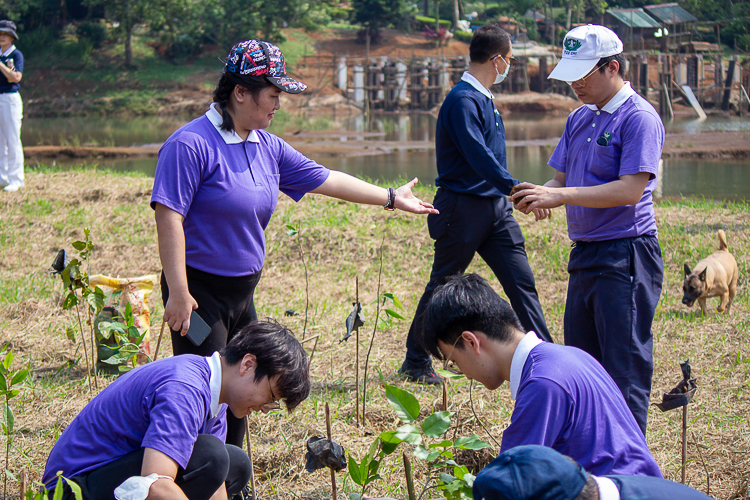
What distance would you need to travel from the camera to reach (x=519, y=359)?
Result: 5.96 feet

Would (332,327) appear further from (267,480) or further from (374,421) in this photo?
(267,480)

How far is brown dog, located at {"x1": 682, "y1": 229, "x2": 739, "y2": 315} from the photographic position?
4.73 metres

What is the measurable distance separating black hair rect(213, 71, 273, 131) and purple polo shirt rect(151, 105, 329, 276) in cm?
3

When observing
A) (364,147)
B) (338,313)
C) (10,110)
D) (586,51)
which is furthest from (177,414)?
(364,147)

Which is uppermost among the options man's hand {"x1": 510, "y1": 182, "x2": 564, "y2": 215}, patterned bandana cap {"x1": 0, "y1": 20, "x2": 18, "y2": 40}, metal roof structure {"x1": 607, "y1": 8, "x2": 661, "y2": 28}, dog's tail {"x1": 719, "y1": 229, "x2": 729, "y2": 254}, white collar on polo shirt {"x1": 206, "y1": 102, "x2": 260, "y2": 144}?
metal roof structure {"x1": 607, "y1": 8, "x2": 661, "y2": 28}

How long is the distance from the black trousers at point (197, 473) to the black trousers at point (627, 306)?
1.42 meters

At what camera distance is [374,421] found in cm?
338

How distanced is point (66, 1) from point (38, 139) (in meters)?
19.8

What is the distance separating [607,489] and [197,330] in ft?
5.31

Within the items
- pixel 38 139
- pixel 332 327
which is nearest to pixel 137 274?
pixel 332 327

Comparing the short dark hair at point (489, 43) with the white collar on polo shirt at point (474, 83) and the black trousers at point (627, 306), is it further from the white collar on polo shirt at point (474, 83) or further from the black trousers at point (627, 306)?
the black trousers at point (627, 306)

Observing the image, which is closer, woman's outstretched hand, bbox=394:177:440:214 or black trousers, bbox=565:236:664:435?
black trousers, bbox=565:236:664:435

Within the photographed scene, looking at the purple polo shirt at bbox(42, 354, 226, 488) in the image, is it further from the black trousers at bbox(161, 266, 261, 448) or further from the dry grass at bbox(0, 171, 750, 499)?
the dry grass at bbox(0, 171, 750, 499)

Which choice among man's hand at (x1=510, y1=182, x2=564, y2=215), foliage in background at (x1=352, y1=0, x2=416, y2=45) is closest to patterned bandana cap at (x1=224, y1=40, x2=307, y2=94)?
man's hand at (x1=510, y1=182, x2=564, y2=215)
